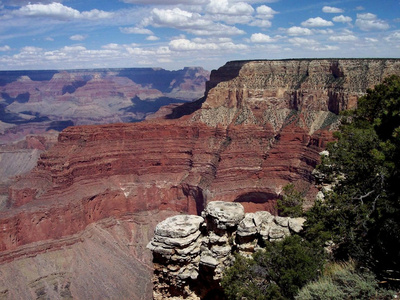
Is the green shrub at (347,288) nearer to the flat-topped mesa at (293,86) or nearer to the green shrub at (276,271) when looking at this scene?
the green shrub at (276,271)

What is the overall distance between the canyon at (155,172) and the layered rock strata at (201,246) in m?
26.2

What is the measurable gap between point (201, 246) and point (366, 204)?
8.90 meters

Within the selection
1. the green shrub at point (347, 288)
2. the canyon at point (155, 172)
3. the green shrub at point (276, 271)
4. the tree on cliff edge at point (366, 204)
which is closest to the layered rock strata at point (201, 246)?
the green shrub at point (276, 271)

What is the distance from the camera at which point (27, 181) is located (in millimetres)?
58812

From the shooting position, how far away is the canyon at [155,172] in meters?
48.1

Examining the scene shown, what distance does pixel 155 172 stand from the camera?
66625 millimetres

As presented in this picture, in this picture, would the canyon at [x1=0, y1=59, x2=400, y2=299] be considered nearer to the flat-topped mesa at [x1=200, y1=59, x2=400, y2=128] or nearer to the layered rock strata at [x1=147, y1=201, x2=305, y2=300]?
the flat-topped mesa at [x1=200, y1=59, x2=400, y2=128]

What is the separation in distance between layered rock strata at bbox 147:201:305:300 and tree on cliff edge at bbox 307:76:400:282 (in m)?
3.05

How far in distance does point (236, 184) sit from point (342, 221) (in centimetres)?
4224

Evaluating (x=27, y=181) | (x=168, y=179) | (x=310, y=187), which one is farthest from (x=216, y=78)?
(x=27, y=181)

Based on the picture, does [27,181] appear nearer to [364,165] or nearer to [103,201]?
[103,201]

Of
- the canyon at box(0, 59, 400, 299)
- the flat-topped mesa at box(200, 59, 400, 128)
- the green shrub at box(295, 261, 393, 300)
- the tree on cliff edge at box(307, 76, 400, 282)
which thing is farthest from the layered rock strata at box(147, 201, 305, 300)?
the flat-topped mesa at box(200, 59, 400, 128)

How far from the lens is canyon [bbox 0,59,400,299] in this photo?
4809 cm

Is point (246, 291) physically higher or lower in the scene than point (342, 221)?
lower
